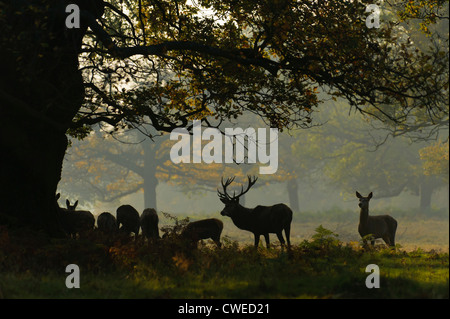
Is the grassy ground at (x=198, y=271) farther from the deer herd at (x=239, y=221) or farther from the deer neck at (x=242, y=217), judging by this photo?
the deer neck at (x=242, y=217)

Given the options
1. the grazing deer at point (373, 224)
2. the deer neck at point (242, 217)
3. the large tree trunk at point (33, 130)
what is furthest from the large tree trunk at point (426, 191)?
the large tree trunk at point (33, 130)

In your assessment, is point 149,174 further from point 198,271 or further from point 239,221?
point 198,271

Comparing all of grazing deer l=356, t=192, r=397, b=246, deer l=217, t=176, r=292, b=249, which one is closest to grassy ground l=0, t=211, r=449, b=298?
deer l=217, t=176, r=292, b=249

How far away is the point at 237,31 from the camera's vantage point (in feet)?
45.2

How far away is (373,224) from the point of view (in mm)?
17859

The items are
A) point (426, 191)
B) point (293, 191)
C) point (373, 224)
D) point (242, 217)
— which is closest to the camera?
point (242, 217)

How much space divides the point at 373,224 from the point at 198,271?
9.37 m

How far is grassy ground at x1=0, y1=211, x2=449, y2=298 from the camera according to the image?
27.2 feet

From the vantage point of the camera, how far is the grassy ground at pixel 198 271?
8281mm

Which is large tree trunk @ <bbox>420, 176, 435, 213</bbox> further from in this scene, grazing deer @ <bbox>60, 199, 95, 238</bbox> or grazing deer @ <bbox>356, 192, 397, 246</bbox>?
grazing deer @ <bbox>60, 199, 95, 238</bbox>

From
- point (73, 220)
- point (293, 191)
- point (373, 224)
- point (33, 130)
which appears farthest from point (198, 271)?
point (293, 191)

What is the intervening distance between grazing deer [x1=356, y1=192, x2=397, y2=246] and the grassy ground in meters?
3.48
